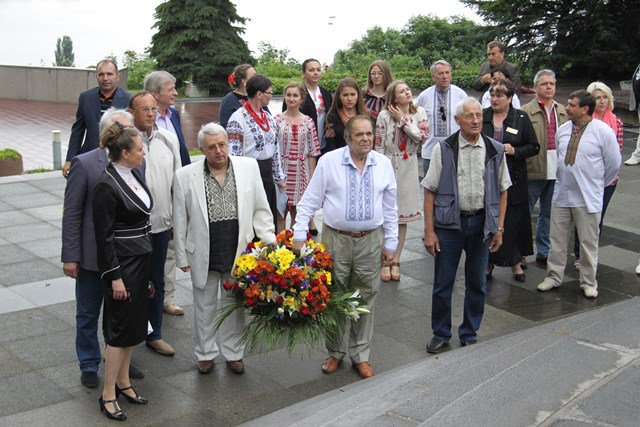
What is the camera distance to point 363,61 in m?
28.9

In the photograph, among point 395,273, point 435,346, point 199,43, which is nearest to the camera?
point 435,346

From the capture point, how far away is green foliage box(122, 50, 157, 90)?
27.1 meters

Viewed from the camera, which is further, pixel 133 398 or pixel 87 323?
pixel 87 323

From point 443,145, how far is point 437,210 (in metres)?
0.51

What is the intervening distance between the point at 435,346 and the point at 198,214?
2.18m

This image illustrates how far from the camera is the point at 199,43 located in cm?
2630

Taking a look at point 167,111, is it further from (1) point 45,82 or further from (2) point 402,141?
(1) point 45,82

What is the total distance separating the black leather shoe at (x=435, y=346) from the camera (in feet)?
22.4

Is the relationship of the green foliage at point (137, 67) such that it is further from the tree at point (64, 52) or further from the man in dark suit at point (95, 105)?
the man in dark suit at point (95, 105)

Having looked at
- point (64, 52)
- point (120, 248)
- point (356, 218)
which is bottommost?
point (120, 248)

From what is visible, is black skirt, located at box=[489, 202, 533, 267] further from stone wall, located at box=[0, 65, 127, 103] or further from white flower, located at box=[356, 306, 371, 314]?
stone wall, located at box=[0, 65, 127, 103]

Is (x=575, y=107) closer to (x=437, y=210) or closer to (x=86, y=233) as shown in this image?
(x=437, y=210)

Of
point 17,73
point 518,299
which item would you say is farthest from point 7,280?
point 17,73

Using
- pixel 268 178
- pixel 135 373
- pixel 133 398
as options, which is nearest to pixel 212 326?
pixel 135 373
